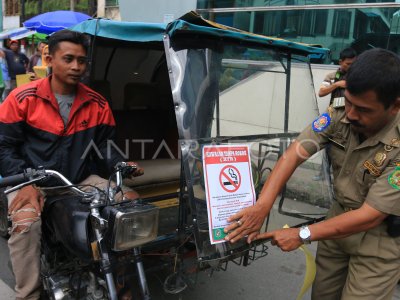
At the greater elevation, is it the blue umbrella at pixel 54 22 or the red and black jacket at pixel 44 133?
the blue umbrella at pixel 54 22

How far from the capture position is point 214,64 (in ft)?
7.77

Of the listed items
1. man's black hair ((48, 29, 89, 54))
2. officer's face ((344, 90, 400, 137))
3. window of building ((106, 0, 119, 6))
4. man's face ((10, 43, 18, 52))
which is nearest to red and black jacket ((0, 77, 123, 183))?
man's black hair ((48, 29, 89, 54))

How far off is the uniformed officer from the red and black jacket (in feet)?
4.34

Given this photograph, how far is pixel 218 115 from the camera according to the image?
2.45 metres

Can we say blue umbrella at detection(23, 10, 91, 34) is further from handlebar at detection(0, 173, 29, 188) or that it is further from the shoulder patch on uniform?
handlebar at detection(0, 173, 29, 188)

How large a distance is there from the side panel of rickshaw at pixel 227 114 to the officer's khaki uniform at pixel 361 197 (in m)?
0.44

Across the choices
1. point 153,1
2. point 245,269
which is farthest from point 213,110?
point 153,1

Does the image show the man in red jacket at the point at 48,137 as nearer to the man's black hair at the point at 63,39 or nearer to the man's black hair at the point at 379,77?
the man's black hair at the point at 63,39

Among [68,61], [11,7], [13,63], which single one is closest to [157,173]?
[68,61]

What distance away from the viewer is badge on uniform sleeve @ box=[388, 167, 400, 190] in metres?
1.69

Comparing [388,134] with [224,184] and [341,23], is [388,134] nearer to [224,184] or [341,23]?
[224,184]

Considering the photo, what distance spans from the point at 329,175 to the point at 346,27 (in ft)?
14.5

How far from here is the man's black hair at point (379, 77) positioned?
1565 millimetres

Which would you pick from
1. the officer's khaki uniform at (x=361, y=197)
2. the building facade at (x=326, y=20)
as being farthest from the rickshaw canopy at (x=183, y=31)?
the building facade at (x=326, y=20)
